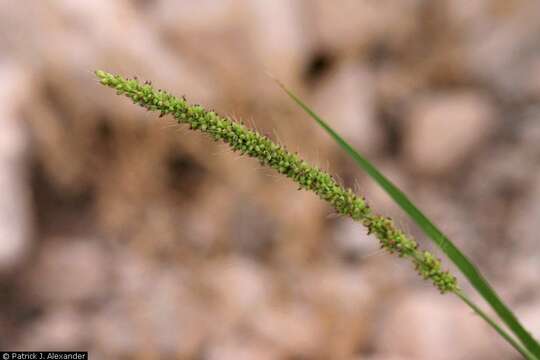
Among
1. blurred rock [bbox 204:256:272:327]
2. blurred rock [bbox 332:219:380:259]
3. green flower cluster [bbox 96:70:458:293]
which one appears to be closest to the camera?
green flower cluster [bbox 96:70:458:293]

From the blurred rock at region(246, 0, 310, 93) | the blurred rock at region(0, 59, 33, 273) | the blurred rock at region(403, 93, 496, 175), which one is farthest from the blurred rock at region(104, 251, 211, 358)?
the blurred rock at region(403, 93, 496, 175)

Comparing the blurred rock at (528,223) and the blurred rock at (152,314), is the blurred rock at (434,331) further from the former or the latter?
the blurred rock at (152,314)

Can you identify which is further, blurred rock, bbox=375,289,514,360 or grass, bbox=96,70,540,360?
blurred rock, bbox=375,289,514,360

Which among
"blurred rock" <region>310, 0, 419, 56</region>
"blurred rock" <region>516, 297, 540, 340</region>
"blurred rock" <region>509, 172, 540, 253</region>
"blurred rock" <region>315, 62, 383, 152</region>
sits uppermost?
"blurred rock" <region>310, 0, 419, 56</region>

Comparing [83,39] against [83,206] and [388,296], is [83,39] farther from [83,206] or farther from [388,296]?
[388,296]

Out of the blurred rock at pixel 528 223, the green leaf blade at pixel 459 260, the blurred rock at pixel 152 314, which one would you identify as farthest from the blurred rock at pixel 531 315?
the green leaf blade at pixel 459 260

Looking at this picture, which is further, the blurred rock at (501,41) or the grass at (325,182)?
the blurred rock at (501,41)

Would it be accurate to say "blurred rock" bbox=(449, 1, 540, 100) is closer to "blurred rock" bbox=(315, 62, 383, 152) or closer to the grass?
"blurred rock" bbox=(315, 62, 383, 152)

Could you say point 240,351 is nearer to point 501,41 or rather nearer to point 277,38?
point 277,38
